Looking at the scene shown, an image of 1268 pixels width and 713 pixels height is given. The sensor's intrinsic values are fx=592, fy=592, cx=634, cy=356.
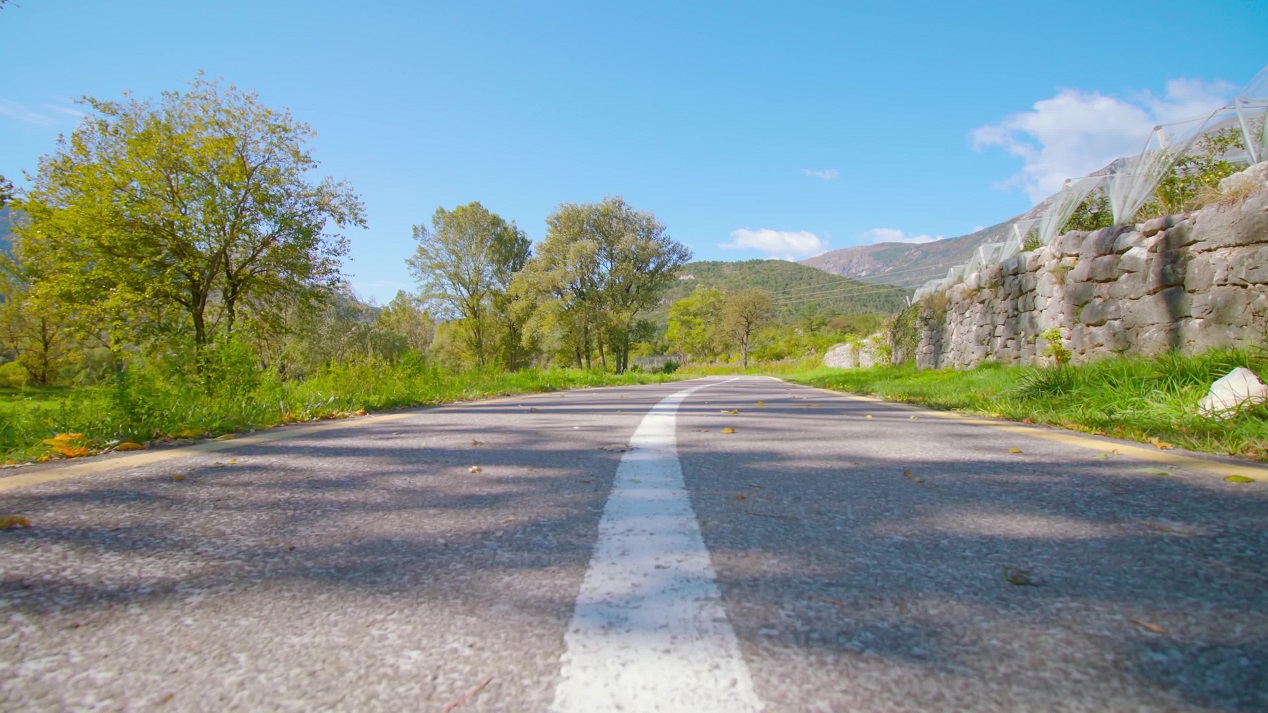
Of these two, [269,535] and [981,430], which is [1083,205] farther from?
[269,535]

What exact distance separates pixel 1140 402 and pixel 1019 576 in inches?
173

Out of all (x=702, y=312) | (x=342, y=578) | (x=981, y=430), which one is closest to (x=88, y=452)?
(x=342, y=578)

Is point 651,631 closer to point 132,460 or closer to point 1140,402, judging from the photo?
point 132,460

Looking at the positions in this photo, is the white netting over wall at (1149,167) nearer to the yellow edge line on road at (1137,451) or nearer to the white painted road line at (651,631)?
the yellow edge line on road at (1137,451)

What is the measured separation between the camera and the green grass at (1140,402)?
358 centimetres

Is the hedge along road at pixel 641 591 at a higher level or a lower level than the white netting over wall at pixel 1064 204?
lower

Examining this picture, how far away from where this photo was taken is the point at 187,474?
9.25 ft

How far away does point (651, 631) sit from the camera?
1.14 metres

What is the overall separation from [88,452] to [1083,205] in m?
13.1

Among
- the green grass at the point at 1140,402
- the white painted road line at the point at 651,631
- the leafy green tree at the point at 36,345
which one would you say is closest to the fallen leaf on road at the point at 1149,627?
the white painted road line at the point at 651,631

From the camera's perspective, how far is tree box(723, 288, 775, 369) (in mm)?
64562

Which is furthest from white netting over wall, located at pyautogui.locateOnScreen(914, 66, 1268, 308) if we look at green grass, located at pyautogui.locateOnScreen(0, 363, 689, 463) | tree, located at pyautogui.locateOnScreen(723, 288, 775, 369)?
tree, located at pyautogui.locateOnScreen(723, 288, 775, 369)

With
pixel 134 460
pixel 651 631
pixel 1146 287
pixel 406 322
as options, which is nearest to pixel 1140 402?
pixel 1146 287

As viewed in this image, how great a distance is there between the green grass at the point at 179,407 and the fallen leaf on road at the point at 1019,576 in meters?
4.97
